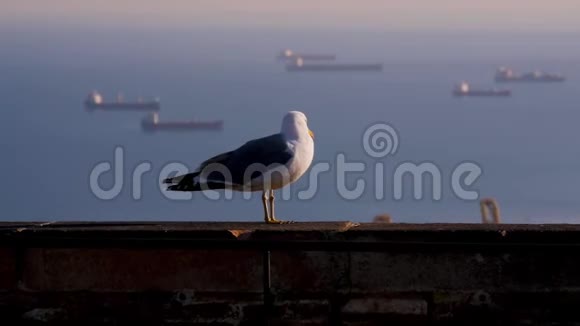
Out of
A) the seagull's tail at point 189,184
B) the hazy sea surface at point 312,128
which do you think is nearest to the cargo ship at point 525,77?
the hazy sea surface at point 312,128

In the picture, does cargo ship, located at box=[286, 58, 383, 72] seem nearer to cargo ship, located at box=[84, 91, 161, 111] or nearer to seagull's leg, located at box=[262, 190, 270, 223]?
cargo ship, located at box=[84, 91, 161, 111]

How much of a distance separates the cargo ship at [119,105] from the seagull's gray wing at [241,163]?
128 m

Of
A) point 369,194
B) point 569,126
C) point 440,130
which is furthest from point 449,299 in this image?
point 569,126

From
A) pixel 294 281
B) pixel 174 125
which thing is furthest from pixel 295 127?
pixel 174 125

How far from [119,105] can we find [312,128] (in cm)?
3030

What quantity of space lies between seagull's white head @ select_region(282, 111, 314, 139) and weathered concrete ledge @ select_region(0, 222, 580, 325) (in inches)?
54.7

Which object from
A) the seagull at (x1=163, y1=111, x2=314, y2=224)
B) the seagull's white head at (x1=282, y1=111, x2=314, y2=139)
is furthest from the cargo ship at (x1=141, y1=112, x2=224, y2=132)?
the seagull at (x1=163, y1=111, x2=314, y2=224)

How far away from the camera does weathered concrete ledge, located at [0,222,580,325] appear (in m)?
4.70

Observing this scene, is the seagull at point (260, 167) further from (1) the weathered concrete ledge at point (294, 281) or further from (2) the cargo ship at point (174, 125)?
(2) the cargo ship at point (174, 125)

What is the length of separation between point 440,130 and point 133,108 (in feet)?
122

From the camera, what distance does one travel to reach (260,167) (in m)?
6.07

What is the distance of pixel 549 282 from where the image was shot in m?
4.71

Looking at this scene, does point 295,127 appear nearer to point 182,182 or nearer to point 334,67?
point 182,182

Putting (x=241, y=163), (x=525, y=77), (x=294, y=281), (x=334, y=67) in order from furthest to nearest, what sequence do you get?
(x=334, y=67) → (x=525, y=77) → (x=241, y=163) → (x=294, y=281)
